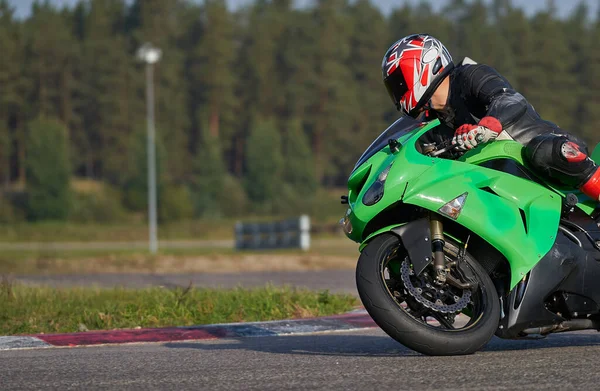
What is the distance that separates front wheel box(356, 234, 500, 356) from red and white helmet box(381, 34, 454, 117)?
1.01 m

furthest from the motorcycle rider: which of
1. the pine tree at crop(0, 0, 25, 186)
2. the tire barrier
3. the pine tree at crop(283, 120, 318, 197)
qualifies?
the pine tree at crop(0, 0, 25, 186)

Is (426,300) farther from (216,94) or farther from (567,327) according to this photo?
(216,94)

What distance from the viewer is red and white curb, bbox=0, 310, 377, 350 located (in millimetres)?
7031

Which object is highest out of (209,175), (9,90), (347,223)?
(9,90)

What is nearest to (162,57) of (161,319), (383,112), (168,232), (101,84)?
(101,84)

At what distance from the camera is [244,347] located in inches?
257

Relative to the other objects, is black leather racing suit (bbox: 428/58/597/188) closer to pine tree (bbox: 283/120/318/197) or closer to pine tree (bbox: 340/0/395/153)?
pine tree (bbox: 283/120/318/197)

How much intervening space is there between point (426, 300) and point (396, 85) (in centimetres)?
138

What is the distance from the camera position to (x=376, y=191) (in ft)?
18.0

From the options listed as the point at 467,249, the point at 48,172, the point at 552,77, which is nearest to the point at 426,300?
the point at 467,249

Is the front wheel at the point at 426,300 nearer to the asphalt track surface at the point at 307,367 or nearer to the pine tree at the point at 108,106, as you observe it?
the asphalt track surface at the point at 307,367

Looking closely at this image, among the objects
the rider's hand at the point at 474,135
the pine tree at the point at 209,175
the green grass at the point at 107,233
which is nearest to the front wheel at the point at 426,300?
the rider's hand at the point at 474,135

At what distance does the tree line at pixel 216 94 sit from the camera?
82.0 m

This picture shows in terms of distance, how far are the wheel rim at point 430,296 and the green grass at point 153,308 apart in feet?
10.5
